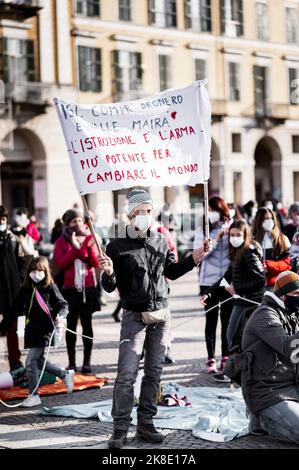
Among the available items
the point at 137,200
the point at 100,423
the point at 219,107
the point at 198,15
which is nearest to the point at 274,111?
the point at 219,107

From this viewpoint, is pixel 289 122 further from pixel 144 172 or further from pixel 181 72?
pixel 144 172

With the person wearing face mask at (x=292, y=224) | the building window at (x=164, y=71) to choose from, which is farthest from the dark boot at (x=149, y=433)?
the building window at (x=164, y=71)

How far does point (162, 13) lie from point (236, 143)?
23.7ft

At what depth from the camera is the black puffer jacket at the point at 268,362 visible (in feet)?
20.6

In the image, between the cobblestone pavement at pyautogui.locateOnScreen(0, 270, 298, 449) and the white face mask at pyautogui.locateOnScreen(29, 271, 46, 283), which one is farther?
the white face mask at pyautogui.locateOnScreen(29, 271, 46, 283)

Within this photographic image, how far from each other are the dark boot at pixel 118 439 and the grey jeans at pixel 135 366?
0.03 meters

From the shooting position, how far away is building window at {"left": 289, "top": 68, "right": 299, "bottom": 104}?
42750 mm

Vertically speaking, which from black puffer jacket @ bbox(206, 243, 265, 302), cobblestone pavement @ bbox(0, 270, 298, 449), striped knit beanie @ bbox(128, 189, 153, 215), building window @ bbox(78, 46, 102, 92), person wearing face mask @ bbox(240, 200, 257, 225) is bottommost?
cobblestone pavement @ bbox(0, 270, 298, 449)

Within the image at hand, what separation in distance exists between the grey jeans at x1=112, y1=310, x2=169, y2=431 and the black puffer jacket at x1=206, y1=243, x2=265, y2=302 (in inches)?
87.6

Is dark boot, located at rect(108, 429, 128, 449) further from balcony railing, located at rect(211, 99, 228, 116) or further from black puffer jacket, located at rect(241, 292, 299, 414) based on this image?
balcony railing, located at rect(211, 99, 228, 116)

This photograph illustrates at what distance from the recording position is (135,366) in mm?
6445

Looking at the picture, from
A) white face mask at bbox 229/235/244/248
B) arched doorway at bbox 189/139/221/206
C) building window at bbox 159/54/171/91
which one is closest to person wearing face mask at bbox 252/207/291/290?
white face mask at bbox 229/235/244/248

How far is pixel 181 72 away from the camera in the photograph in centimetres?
3819

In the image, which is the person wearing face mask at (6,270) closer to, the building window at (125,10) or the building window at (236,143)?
the building window at (125,10)
